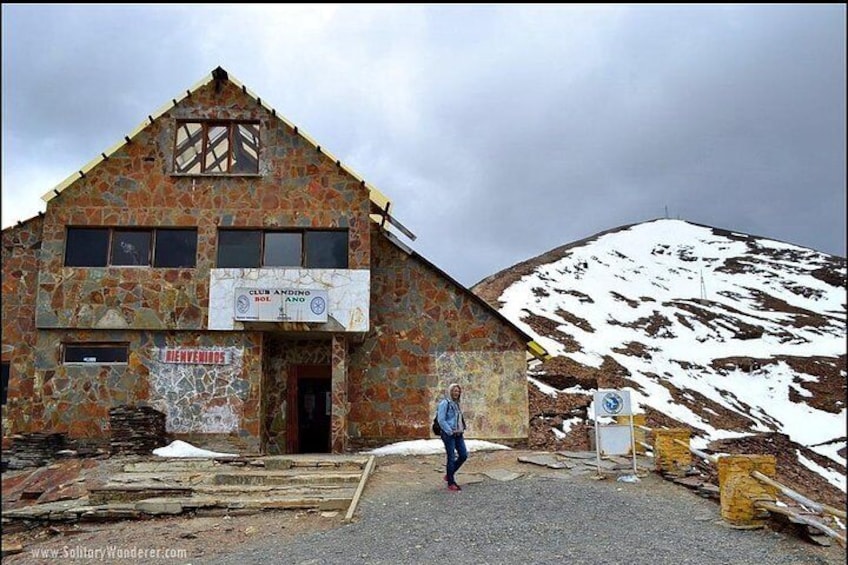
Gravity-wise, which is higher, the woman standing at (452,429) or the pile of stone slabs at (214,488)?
the woman standing at (452,429)

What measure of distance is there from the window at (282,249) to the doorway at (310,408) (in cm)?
278

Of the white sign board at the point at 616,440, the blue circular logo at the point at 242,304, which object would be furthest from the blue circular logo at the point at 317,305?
the white sign board at the point at 616,440

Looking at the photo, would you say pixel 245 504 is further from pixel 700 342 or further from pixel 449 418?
pixel 700 342

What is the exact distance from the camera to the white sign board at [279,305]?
15617 mm

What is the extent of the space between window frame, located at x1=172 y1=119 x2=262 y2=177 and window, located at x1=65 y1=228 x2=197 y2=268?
1.56 meters

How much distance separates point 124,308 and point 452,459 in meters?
9.18

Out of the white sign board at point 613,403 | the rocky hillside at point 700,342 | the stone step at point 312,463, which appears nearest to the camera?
the white sign board at point 613,403

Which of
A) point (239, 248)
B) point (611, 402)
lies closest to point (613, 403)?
point (611, 402)

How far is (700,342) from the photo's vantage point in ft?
141

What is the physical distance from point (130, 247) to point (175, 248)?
1.11m

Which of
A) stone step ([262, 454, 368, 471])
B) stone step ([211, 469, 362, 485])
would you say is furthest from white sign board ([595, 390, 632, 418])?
stone step ([262, 454, 368, 471])

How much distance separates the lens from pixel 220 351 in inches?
624

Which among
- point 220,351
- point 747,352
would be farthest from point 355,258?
point 747,352

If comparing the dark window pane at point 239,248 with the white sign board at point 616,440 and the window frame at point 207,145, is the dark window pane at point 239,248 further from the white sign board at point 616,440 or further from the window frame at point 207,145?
the white sign board at point 616,440
